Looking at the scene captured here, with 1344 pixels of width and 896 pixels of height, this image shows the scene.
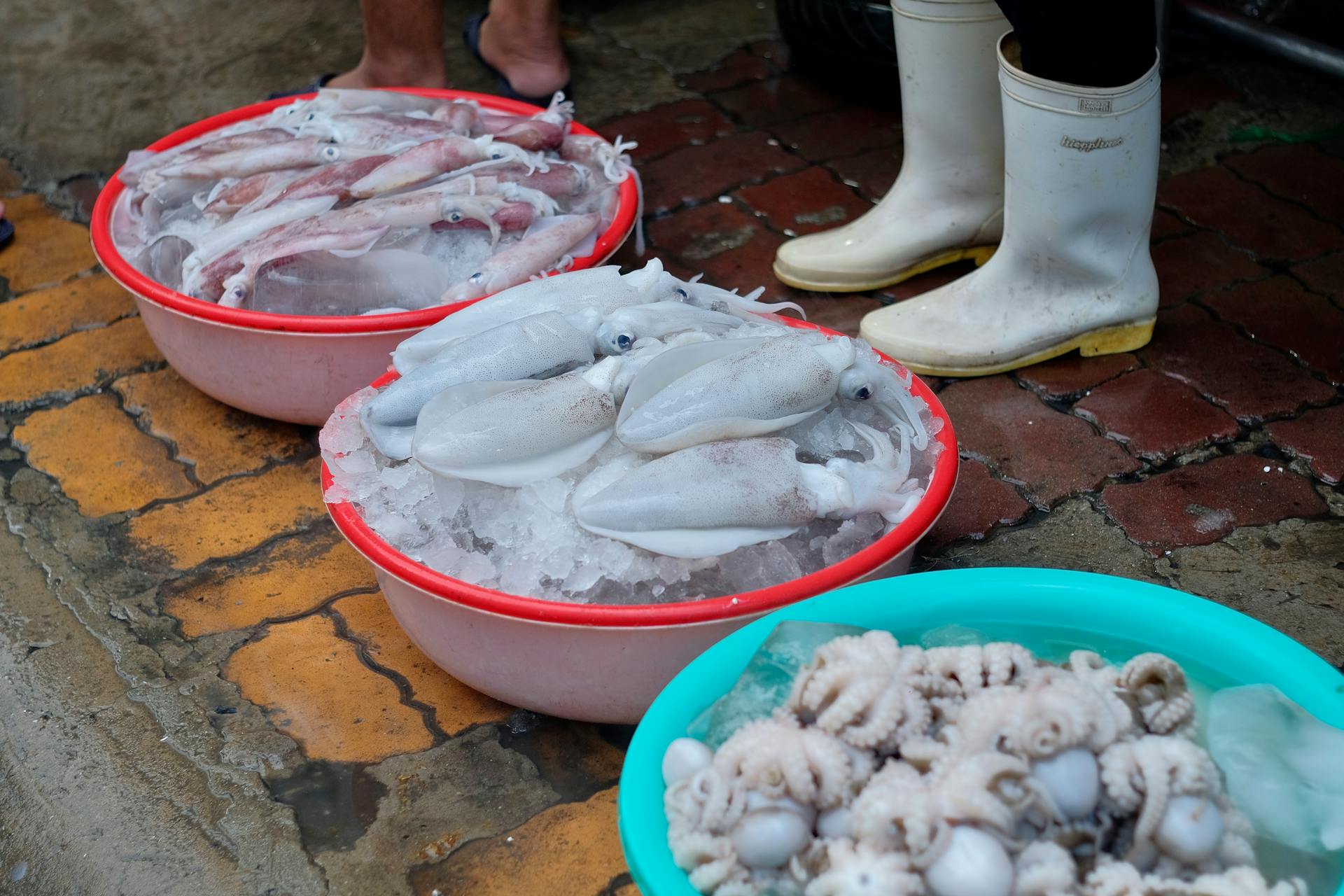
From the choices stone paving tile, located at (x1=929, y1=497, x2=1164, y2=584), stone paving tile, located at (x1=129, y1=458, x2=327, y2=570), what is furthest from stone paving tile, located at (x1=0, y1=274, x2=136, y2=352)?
stone paving tile, located at (x1=929, y1=497, x2=1164, y2=584)

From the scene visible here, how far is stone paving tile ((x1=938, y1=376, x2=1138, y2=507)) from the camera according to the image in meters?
2.44

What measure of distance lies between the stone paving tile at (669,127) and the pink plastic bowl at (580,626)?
2099 mm

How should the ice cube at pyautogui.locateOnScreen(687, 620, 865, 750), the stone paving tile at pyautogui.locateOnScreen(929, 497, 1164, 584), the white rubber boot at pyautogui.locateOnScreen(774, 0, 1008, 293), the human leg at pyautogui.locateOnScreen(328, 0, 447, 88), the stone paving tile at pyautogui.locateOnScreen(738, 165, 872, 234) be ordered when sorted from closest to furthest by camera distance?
1. the ice cube at pyautogui.locateOnScreen(687, 620, 865, 750)
2. the stone paving tile at pyautogui.locateOnScreen(929, 497, 1164, 584)
3. the white rubber boot at pyautogui.locateOnScreen(774, 0, 1008, 293)
4. the stone paving tile at pyautogui.locateOnScreen(738, 165, 872, 234)
5. the human leg at pyautogui.locateOnScreen(328, 0, 447, 88)

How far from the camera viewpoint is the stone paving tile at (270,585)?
2.25 metres

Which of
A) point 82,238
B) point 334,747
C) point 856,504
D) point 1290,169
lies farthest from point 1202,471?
point 82,238

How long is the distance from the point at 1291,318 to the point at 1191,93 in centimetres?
129

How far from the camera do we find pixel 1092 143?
243 centimetres

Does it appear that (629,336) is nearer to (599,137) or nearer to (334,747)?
(334,747)

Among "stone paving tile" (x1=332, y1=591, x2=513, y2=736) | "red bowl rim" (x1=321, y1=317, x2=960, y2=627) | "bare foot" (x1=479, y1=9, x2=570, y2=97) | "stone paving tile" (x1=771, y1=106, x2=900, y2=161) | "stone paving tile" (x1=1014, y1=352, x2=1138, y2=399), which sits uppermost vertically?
"red bowl rim" (x1=321, y1=317, x2=960, y2=627)

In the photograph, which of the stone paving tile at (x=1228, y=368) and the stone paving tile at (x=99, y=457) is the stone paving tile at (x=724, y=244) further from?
the stone paving tile at (x=99, y=457)

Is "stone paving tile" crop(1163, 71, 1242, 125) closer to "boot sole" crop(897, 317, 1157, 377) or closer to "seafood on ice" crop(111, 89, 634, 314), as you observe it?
"boot sole" crop(897, 317, 1157, 377)

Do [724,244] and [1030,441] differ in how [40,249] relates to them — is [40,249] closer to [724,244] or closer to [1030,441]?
[724,244]

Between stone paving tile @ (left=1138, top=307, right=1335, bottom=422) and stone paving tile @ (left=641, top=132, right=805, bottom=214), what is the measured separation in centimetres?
125

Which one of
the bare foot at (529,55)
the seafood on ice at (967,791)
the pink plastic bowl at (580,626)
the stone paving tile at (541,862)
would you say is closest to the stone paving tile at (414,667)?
the pink plastic bowl at (580,626)
